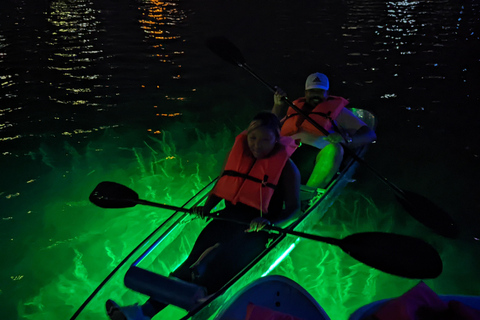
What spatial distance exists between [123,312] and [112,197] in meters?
1.36

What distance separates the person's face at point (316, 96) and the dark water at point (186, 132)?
1332 mm

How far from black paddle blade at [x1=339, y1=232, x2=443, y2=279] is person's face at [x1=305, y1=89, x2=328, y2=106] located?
8.07ft

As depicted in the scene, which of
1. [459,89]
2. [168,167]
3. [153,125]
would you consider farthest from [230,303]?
[459,89]

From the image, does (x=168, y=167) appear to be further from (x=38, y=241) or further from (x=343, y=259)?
(x=343, y=259)

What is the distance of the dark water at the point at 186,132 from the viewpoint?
12.1ft

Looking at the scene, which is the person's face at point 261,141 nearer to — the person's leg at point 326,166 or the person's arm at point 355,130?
the person's leg at point 326,166

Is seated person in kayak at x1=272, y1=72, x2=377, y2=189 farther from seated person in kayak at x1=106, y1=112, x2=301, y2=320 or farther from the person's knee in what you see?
seated person in kayak at x1=106, y1=112, x2=301, y2=320

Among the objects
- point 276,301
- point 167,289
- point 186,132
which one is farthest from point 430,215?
point 186,132

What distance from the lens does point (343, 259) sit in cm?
375

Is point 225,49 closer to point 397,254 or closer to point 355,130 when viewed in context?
point 355,130

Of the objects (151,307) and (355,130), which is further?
(355,130)

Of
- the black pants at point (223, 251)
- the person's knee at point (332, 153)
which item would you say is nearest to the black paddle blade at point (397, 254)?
the black pants at point (223, 251)

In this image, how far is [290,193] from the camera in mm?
3238

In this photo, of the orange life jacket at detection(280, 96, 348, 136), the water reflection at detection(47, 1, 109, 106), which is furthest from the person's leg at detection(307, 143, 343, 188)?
the water reflection at detection(47, 1, 109, 106)
